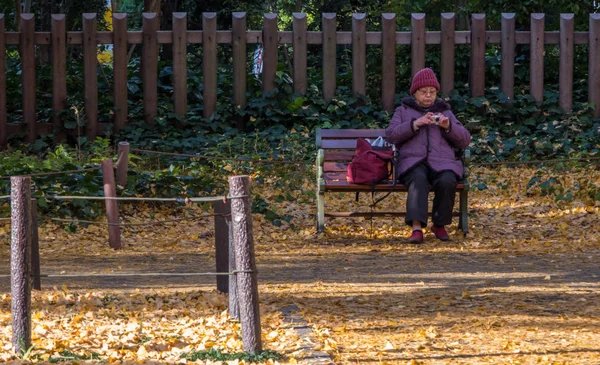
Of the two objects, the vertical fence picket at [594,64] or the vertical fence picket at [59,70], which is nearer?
the vertical fence picket at [59,70]

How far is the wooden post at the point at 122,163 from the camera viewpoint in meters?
10.7

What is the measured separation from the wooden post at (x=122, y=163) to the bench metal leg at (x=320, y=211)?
184cm

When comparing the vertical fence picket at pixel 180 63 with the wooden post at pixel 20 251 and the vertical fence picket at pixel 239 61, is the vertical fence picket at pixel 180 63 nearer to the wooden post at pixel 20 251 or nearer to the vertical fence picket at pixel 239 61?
the vertical fence picket at pixel 239 61

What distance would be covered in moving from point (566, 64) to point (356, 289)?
8.60 metres

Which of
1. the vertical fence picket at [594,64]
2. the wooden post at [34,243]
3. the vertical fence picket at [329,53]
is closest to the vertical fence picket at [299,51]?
the vertical fence picket at [329,53]

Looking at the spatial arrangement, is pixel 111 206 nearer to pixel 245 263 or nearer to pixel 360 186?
pixel 360 186

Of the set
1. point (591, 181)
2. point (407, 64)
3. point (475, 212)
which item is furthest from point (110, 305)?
point (407, 64)

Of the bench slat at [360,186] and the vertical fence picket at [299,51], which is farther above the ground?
the vertical fence picket at [299,51]

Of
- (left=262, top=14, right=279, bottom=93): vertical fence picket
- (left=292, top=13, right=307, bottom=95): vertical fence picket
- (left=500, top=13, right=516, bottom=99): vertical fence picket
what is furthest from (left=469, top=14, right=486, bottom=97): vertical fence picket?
(left=262, top=14, right=279, bottom=93): vertical fence picket

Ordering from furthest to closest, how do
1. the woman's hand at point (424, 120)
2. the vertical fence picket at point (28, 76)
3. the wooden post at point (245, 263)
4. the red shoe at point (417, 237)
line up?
the vertical fence picket at point (28, 76), the red shoe at point (417, 237), the woman's hand at point (424, 120), the wooden post at point (245, 263)

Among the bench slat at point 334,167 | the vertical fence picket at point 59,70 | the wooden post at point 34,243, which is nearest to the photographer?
the wooden post at point 34,243

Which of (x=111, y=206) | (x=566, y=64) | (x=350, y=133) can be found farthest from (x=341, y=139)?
(x=566, y=64)

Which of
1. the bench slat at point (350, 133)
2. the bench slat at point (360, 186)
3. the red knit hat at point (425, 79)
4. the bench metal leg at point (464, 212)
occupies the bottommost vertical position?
the bench metal leg at point (464, 212)

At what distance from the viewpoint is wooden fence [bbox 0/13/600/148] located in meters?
15.0
